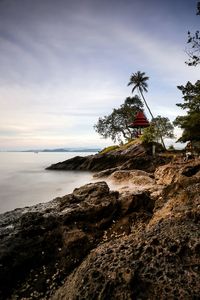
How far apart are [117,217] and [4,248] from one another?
4.28m

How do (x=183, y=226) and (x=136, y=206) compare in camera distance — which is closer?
(x=183, y=226)

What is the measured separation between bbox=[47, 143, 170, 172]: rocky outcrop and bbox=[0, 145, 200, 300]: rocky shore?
22.4m

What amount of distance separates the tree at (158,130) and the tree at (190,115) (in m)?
11.6

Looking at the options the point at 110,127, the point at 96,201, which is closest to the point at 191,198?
the point at 96,201

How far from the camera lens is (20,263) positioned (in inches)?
240

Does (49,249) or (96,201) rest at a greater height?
(96,201)

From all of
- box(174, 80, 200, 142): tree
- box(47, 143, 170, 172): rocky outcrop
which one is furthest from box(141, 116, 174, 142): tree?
box(174, 80, 200, 142): tree

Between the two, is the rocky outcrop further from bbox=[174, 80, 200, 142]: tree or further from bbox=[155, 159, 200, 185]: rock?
bbox=[155, 159, 200, 185]: rock

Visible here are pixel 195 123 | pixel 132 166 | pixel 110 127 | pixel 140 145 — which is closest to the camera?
pixel 195 123

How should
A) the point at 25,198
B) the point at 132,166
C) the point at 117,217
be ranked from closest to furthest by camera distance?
the point at 117,217 < the point at 25,198 < the point at 132,166

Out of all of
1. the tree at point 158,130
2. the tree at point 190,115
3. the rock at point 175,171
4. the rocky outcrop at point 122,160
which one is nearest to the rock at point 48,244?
the rock at point 175,171

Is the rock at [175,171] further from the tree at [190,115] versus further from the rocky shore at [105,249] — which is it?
the tree at [190,115]

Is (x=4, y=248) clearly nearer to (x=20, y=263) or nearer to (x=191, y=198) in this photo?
(x=20, y=263)

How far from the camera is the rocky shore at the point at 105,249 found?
3.50 meters
